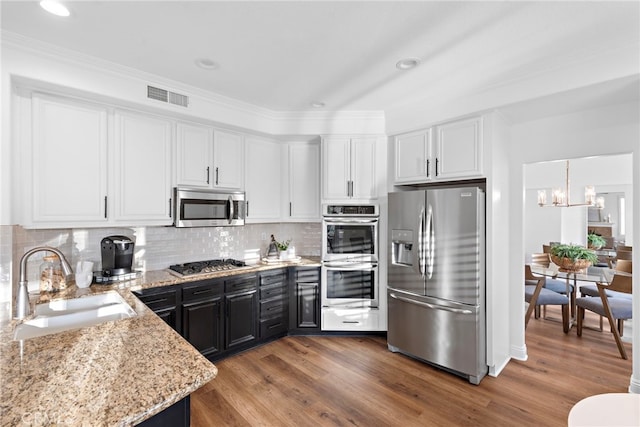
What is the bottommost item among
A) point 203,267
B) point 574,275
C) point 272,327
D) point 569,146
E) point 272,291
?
point 272,327

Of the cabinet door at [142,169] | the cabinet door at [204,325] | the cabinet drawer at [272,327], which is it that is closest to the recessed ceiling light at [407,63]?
the cabinet door at [142,169]

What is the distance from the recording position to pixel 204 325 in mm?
2969

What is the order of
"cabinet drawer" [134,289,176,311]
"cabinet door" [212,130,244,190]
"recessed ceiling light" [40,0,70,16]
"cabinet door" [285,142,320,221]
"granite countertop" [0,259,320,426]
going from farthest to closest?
1. "cabinet door" [285,142,320,221]
2. "cabinet door" [212,130,244,190]
3. "cabinet drawer" [134,289,176,311]
4. "recessed ceiling light" [40,0,70,16]
5. "granite countertop" [0,259,320,426]

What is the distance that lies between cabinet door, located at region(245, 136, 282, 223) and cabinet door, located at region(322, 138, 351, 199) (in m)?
0.67

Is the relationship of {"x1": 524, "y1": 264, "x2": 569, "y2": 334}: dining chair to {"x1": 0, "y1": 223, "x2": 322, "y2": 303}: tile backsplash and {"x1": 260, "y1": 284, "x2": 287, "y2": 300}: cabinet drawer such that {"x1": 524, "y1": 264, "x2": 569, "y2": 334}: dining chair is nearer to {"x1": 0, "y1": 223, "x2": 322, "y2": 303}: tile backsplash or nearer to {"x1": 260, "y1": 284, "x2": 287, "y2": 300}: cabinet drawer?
{"x1": 0, "y1": 223, "x2": 322, "y2": 303}: tile backsplash

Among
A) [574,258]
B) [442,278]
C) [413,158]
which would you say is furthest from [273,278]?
[574,258]

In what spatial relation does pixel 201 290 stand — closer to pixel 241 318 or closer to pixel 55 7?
pixel 241 318

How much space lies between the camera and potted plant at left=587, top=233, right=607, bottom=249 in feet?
18.4

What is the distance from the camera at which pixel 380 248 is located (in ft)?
12.0

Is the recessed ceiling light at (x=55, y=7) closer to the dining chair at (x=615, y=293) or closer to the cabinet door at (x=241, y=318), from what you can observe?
the cabinet door at (x=241, y=318)

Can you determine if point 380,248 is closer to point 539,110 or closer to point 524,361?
point 524,361

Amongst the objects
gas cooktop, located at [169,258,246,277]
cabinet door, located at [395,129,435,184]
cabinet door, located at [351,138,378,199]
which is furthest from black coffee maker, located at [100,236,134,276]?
cabinet door, located at [395,129,435,184]

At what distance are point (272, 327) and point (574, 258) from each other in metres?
3.76

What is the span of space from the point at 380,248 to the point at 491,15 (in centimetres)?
245
